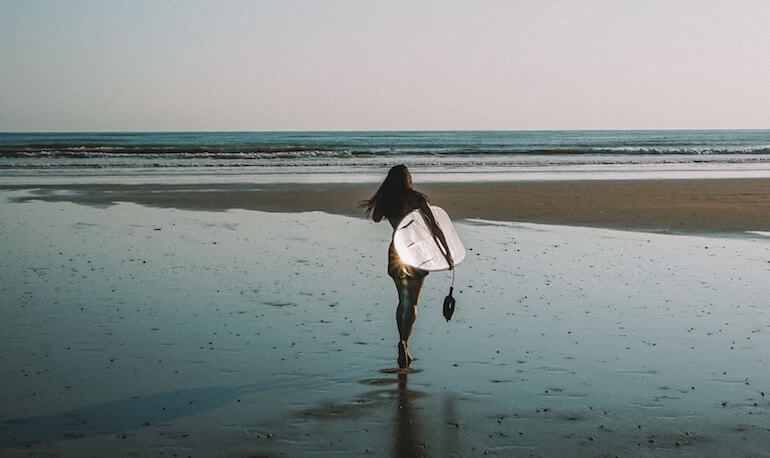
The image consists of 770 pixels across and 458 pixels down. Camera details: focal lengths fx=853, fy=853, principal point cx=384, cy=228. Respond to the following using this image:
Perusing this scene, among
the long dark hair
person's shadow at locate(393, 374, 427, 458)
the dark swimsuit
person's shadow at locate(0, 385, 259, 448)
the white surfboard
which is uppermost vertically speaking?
the long dark hair

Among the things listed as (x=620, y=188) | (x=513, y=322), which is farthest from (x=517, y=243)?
(x=620, y=188)

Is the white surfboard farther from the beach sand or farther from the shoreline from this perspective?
the shoreline

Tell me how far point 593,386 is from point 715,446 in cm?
128

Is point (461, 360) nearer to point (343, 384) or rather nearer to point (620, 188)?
point (343, 384)

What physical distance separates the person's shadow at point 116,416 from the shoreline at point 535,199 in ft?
38.7

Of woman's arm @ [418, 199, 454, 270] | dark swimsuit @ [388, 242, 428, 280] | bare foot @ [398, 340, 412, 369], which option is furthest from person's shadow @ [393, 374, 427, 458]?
woman's arm @ [418, 199, 454, 270]

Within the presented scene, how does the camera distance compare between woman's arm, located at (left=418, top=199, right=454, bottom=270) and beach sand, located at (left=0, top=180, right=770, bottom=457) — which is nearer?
beach sand, located at (left=0, top=180, right=770, bottom=457)

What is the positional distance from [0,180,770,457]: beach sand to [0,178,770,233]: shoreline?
2778mm

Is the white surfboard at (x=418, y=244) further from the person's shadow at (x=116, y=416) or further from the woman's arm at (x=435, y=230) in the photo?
the person's shadow at (x=116, y=416)

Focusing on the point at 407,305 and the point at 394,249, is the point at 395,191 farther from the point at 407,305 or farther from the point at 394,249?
the point at 407,305

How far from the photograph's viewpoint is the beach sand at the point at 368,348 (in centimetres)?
532

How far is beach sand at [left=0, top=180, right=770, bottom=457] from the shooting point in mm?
5324

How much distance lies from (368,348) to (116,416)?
246cm

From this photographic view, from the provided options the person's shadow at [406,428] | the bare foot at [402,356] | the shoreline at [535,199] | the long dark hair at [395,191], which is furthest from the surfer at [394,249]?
the shoreline at [535,199]
